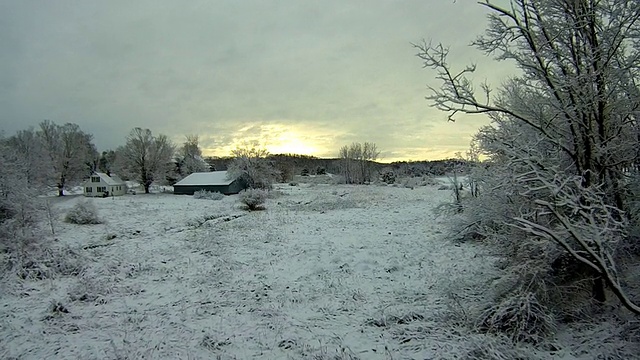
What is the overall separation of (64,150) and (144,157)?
11001 mm

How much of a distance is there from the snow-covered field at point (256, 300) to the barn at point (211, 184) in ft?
101

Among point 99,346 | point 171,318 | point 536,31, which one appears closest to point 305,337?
point 171,318

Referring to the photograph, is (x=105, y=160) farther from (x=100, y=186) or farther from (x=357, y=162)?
(x=357, y=162)

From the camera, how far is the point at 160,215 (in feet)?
78.8

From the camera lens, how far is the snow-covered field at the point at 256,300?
5867 mm

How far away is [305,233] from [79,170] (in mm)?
48739

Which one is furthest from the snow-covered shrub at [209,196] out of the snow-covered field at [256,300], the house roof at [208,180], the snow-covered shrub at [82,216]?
the snow-covered field at [256,300]

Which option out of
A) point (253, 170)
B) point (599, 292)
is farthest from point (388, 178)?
point (599, 292)

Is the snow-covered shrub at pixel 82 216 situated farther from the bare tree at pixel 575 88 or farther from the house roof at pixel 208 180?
the house roof at pixel 208 180

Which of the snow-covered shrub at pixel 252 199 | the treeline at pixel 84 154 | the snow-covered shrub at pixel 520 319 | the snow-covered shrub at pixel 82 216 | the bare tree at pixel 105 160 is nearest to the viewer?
the snow-covered shrub at pixel 520 319

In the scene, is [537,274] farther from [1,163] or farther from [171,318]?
[1,163]

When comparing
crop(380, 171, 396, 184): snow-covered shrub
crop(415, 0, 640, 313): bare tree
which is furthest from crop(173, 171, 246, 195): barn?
crop(415, 0, 640, 313): bare tree

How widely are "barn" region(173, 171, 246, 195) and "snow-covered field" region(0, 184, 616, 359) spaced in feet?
101

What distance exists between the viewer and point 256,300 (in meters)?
8.23
